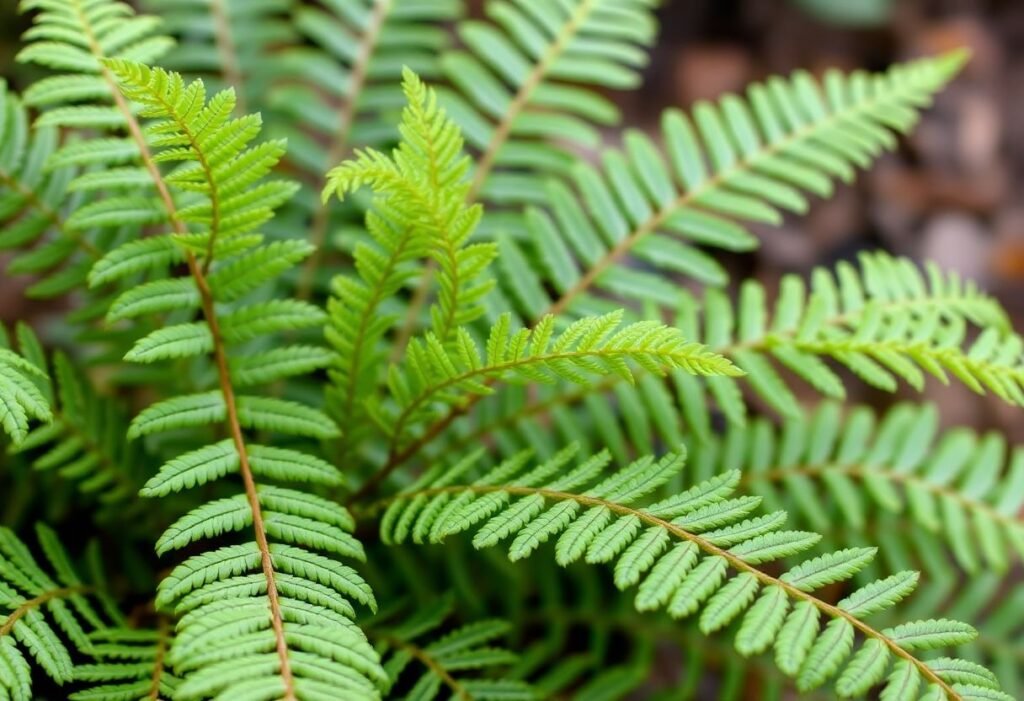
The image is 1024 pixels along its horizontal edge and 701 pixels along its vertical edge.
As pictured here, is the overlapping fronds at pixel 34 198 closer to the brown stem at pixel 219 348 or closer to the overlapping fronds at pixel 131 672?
the brown stem at pixel 219 348

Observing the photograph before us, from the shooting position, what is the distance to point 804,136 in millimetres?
1486

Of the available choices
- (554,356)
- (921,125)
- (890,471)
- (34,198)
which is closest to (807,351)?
(890,471)

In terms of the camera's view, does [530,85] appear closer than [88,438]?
No

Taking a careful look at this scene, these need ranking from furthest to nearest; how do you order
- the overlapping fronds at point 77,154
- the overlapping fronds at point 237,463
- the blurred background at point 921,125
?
the blurred background at point 921,125 < the overlapping fronds at point 77,154 < the overlapping fronds at point 237,463

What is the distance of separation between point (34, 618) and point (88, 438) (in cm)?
29

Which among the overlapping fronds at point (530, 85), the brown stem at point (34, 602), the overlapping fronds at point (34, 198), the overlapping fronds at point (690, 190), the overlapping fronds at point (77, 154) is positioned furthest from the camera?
the overlapping fronds at point (530, 85)

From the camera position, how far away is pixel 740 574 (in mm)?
896

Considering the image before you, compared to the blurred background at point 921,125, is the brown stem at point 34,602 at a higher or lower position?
lower

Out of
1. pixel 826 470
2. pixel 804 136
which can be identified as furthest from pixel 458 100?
pixel 826 470

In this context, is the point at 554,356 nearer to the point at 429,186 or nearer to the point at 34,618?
the point at 429,186

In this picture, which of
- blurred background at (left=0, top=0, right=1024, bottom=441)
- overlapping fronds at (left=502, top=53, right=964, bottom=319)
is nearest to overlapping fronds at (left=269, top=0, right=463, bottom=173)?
overlapping fronds at (left=502, top=53, right=964, bottom=319)

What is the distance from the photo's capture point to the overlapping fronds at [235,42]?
160 cm

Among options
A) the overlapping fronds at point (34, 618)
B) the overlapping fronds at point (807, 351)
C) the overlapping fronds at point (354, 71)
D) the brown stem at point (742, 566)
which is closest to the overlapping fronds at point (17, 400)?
the overlapping fronds at point (34, 618)

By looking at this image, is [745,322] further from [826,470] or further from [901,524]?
[901,524]
